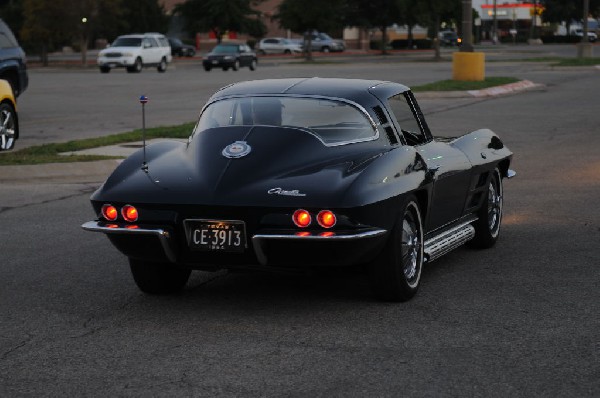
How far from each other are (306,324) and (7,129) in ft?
40.3

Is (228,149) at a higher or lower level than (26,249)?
higher

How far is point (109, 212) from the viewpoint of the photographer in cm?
777

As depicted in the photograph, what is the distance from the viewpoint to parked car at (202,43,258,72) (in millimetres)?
59688

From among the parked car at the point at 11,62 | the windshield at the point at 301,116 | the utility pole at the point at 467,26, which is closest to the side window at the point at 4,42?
the parked car at the point at 11,62

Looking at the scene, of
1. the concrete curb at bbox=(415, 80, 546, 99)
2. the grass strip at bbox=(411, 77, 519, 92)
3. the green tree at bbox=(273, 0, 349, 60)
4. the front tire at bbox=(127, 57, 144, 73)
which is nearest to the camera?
the concrete curb at bbox=(415, 80, 546, 99)

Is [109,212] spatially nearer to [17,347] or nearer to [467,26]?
[17,347]

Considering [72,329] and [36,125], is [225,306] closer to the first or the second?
[72,329]

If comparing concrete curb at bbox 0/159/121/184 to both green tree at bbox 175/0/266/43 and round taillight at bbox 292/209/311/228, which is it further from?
green tree at bbox 175/0/266/43

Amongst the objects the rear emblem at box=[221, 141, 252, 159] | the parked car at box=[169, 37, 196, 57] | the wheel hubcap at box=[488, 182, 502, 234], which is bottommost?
the parked car at box=[169, 37, 196, 57]

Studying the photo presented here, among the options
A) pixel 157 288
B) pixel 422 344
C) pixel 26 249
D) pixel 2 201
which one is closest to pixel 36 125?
pixel 2 201

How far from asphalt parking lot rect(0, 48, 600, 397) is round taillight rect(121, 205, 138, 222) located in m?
0.61

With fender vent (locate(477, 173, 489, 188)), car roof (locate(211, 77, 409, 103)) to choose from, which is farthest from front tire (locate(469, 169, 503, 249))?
car roof (locate(211, 77, 409, 103))

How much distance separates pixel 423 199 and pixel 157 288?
189 cm

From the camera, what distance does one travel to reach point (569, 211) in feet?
40.0
